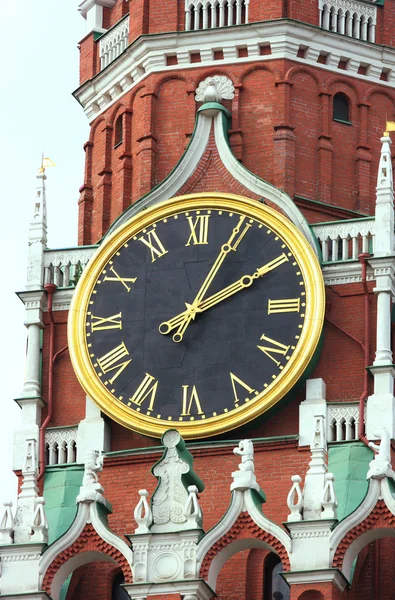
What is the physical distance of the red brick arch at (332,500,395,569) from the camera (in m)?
35.5

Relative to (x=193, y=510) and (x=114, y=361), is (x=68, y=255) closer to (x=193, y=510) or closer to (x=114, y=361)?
(x=114, y=361)

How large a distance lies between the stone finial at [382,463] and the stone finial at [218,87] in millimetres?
5524

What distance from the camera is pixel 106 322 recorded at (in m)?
38.2

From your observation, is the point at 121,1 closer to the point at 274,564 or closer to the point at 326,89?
the point at 326,89

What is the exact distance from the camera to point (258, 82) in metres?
39.9

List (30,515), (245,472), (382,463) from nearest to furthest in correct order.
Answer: (382,463), (245,472), (30,515)

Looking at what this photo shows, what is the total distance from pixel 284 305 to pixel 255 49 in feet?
12.6

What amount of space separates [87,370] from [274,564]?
10.3 feet

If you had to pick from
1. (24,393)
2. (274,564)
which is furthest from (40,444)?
(274,564)

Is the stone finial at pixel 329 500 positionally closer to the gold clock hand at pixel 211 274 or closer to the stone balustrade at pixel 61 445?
the gold clock hand at pixel 211 274

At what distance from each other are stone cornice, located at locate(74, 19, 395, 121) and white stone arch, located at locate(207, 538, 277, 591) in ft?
22.4

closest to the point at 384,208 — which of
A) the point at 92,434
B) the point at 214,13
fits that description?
the point at 214,13

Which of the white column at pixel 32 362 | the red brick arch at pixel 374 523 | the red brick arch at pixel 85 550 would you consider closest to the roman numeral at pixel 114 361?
the white column at pixel 32 362

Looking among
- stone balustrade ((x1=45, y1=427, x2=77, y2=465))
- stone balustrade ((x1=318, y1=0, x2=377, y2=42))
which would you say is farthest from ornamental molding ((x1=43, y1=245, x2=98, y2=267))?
stone balustrade ((x1=318, y1=0, x2=377, y2=42))
